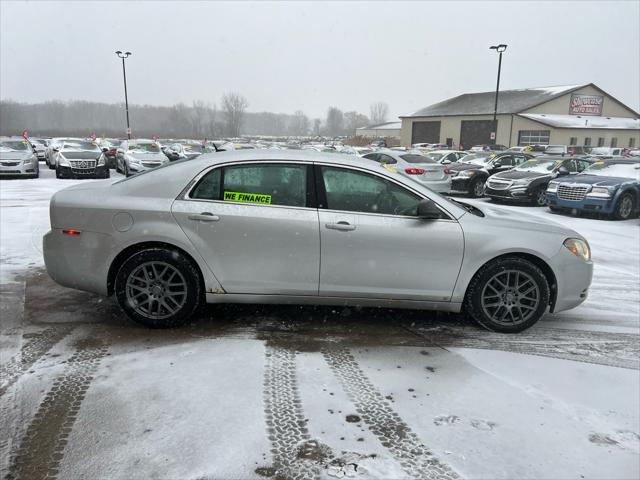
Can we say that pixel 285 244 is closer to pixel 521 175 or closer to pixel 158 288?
pixel 158 288

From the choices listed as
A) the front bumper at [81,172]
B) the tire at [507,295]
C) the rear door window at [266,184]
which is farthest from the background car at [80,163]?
the tire at [507,295]

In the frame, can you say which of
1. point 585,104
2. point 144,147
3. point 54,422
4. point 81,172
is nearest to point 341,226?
point 54,422

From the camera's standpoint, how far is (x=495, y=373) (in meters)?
3.70

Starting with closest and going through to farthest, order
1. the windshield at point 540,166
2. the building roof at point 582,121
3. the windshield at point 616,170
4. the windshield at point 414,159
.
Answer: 1. the windshield at point 616,170
2. the windshield at point 414,159
3. the windshield at point 540,166
4. the building roof at point 582,121

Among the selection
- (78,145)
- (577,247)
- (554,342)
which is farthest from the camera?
(78,145)

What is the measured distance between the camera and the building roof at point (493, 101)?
53500 millimetres

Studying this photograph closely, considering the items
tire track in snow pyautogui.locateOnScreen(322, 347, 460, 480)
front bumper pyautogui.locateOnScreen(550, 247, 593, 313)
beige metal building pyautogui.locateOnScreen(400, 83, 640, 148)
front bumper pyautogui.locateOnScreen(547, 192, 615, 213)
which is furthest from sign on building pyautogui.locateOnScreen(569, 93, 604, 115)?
tire track in snow pyautogui.locateOnScreen(322, 347, 460, 480)

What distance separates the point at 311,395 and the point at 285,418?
12.9 inches

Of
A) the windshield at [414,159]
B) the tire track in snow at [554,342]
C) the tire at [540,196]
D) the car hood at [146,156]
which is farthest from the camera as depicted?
the car hood at [146,156]

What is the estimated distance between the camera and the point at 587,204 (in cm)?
1205

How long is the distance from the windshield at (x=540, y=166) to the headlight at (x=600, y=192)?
3.43 meters

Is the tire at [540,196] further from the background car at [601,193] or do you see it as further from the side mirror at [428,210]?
the side mirror at [428,210]

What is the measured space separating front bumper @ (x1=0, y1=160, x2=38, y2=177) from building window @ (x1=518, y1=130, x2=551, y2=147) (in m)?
46.1

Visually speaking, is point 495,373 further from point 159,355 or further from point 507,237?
point 159,355
